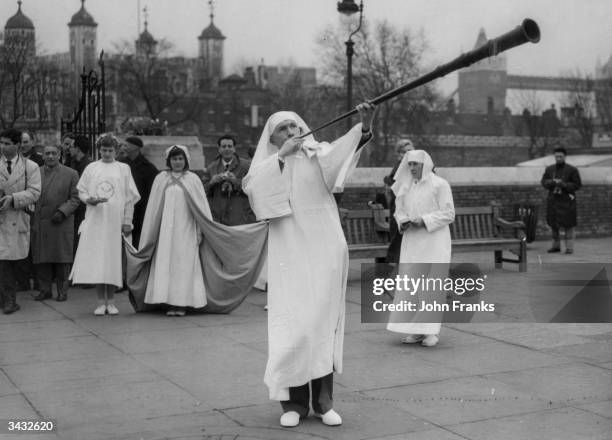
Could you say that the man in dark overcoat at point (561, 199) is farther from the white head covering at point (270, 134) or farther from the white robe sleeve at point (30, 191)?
the white head covering at point (270, 134)

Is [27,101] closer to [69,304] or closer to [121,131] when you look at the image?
[121,131]

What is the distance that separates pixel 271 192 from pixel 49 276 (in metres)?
5.81

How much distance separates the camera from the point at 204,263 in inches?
388

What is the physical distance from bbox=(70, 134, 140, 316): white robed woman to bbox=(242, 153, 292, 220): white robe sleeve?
14.9 ft

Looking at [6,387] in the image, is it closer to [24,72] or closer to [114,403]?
[114,403]

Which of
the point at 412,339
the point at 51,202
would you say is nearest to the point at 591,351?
the point at 412,339

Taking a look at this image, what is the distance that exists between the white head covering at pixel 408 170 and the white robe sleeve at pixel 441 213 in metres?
0.16

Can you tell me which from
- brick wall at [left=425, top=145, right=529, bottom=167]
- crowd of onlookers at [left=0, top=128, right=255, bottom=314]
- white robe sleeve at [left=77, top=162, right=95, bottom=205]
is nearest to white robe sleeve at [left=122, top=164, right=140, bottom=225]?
crowd of onlookers at [left=0, top=128, right=255, bottom=314]

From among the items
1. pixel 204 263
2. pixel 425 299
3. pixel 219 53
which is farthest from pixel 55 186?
pixel 219 53

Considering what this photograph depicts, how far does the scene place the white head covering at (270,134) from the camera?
18.7 feet

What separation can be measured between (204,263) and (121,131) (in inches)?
261

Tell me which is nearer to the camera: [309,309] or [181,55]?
[309,309]

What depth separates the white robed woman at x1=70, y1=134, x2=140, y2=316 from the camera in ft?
32.3

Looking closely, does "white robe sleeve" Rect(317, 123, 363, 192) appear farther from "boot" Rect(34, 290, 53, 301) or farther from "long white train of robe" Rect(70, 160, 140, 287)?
"boot" Rect(34, 290, 53, 301)
